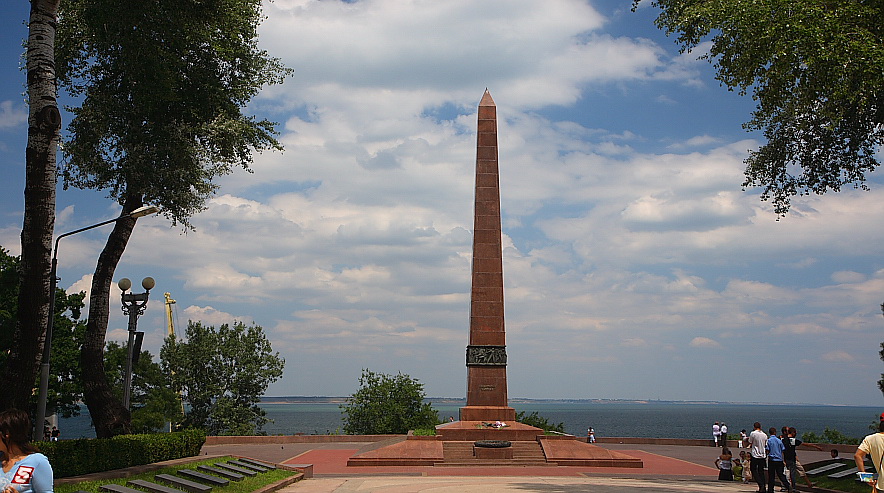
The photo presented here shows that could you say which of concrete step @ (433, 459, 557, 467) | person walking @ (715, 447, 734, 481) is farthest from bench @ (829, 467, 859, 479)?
concrete step @ (433, 459, 557, 467)

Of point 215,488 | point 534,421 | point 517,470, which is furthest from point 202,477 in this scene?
point 534,421

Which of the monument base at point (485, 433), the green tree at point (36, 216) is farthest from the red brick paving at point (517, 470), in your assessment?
the green tree at point (36, 216)

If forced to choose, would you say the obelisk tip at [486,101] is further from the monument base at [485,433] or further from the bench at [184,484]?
the bench at [184,484]

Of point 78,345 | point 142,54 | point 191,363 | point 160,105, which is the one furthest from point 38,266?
point 191,363

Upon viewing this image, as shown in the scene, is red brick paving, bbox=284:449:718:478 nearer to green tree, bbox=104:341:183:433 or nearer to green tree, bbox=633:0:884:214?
green tree, bbox=633:0:884:214

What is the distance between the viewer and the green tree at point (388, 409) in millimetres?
38656

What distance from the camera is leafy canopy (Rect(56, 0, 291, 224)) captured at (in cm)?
1967

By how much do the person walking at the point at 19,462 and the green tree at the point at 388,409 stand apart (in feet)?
110

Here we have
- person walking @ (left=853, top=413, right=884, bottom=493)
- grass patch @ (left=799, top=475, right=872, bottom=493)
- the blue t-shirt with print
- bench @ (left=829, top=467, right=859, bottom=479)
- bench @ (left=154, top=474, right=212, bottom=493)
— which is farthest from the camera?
bench @ (left=829, top=467, right=859, bottom=479)

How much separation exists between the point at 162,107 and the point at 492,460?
614 inches

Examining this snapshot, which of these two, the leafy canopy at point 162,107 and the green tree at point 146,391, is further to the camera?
the green tree at point 146,391

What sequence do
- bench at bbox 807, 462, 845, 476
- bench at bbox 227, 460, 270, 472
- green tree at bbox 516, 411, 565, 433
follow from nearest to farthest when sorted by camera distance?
bench at bbox 227, 460, 270, 472 → bench at bbox 807, 462, 845, 476 → green tree at bbox 516, 411, 565, 433

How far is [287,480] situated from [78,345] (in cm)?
2458

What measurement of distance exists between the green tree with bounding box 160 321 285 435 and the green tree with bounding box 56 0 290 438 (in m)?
22.6
